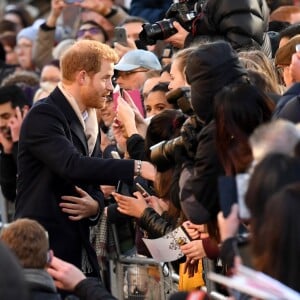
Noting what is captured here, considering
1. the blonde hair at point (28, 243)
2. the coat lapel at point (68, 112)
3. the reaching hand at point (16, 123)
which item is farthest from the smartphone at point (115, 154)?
the blonde hair at point (28, 243)

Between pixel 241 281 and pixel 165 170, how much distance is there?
11.3 ft

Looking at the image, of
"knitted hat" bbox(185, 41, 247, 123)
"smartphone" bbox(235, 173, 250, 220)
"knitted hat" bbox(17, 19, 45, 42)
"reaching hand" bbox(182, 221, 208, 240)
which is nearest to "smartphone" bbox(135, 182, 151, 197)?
"reaching hand" bbox(182, 221, 208, 240)

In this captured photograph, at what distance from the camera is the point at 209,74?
7473 millimetres

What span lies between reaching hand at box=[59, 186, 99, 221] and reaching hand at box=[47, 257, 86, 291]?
1714 mm

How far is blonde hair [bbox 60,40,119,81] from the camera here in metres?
9.12

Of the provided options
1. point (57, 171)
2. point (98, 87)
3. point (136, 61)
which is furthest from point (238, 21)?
point (136, 61)

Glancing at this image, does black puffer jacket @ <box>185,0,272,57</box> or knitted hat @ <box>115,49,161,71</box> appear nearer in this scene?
black puffer jacket @ <box>185,0,272,57</box>

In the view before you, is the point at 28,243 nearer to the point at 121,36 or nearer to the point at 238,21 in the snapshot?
the point at 238,21

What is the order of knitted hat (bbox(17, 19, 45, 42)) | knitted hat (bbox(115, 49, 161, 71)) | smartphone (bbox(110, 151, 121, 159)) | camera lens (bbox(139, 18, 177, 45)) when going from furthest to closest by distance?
knitted hat (bbox(17, 19, 45, 42)) → knitted hat (bbox(115, 49, 161, 71)) → smartphone (bbox(110, 151, 121, 159)) → camera lens (bbox(139, 18, 177, 45))

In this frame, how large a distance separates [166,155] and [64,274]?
1.29 metres

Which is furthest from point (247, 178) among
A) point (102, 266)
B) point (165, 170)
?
point (102, 266)

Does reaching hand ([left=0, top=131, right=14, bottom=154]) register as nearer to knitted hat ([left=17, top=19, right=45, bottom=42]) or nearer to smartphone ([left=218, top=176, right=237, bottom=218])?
knitted hat ([left=17, top=19, right=45, bottom=42])

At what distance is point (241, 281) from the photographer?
5.12 metres

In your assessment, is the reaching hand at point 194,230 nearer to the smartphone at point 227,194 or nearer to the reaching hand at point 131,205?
the reaching hand at point 131,205
